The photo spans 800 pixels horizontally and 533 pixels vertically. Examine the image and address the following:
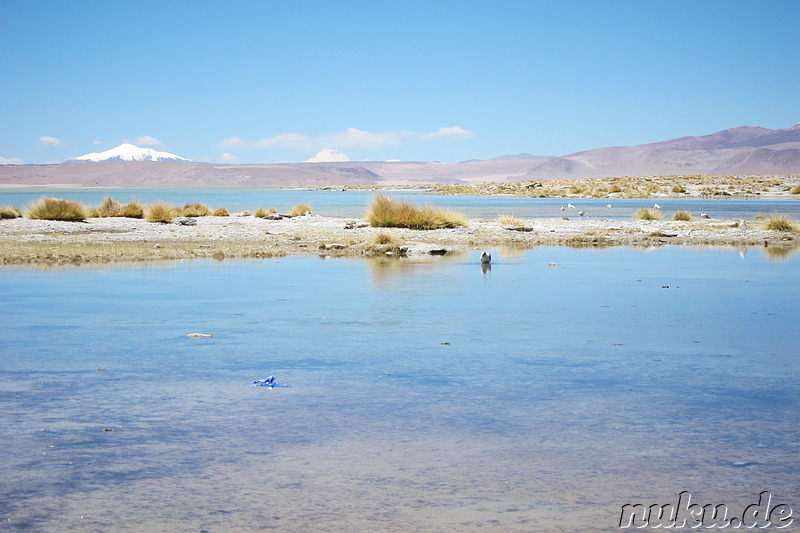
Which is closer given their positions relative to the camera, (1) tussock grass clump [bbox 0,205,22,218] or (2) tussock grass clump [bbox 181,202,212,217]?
(1) tussock grass clump [bbox 0,205,22,218]

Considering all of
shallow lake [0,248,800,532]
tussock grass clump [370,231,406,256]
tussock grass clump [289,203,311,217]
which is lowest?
shallow lake [0,248,800,532]

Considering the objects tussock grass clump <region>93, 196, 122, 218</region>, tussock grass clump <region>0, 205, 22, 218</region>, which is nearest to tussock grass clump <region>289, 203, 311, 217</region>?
tussock grass clump <region>93, 196, 122, 218</region>

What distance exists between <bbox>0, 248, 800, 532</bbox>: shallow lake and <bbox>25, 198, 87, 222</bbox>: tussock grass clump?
15.4 metres

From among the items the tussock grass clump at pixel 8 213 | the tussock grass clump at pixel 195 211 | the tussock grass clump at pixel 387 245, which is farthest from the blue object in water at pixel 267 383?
the tussock grass clump at pixel 195 211

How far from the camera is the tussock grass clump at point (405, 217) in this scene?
22219 mm

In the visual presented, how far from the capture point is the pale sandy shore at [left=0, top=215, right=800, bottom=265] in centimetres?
1612

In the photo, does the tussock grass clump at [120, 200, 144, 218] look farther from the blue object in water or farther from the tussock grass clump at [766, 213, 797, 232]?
the blue object in water

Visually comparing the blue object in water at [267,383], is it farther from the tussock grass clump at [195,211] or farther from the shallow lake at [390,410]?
the tussock grass clump at [195,211]

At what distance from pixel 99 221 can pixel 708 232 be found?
1726 centimetres

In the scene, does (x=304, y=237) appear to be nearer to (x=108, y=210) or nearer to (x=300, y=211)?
(x=300, y=211)

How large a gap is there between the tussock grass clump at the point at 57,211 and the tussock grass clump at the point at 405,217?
8638mm

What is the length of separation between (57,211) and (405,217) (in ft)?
33.2

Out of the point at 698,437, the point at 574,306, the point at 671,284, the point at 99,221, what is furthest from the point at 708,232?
the point at 698,437

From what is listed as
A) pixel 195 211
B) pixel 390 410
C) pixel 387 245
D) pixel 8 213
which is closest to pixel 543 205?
pixel 195 211
